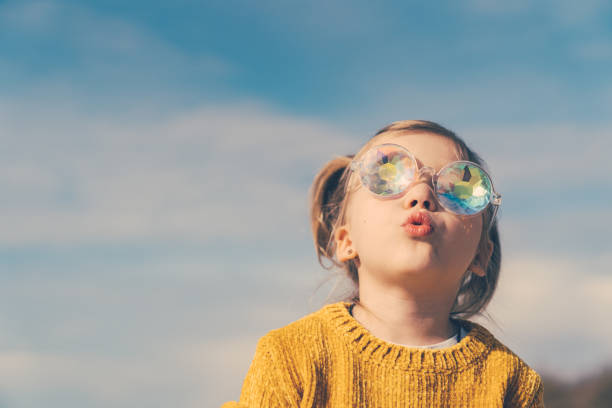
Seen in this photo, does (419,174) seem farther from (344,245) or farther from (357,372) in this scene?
(357,372)

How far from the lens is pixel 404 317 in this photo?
137 inches

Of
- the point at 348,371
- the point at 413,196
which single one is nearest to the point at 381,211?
the point at 413,196

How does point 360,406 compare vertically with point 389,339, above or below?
below

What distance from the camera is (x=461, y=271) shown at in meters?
3.50

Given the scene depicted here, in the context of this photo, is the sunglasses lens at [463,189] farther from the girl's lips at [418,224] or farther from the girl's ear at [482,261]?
the girl's ear at [482,261]

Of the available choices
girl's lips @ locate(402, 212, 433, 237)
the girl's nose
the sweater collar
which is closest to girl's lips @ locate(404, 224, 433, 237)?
girl's lips @ locate(402, 212, 433, 237)

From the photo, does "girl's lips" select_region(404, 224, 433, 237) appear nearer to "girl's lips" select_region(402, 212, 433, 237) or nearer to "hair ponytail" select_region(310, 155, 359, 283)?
"girl's lips" select_region(402, 212, 433, 237)

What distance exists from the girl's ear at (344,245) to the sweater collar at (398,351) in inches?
11.5

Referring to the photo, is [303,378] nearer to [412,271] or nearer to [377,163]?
[412,271]

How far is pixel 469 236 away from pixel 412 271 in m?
0.40

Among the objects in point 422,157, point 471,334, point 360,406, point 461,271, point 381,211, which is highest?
point 422,157

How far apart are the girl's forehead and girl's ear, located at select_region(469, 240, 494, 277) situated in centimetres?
58

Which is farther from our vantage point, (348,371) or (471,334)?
(471,334)

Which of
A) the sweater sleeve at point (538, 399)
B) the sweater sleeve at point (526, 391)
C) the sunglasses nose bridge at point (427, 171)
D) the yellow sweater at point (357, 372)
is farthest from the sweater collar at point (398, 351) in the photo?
the sunglasses nose bridge at point (427, 171)
